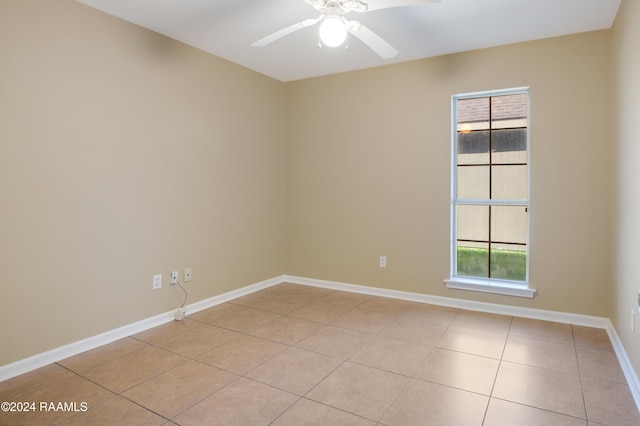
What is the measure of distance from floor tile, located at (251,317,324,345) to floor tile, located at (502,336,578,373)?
4.94ft

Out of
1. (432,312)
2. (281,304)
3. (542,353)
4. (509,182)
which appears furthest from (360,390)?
(509,182)

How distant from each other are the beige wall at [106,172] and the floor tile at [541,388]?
2.71m

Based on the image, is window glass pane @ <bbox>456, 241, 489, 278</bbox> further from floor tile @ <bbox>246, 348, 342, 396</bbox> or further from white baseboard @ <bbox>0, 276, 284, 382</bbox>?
white baseboard @ <bbox>0, 276, 284, 382</bbox>

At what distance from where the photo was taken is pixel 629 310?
92.6 inches

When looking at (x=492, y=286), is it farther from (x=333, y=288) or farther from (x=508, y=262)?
(x=333, y=288)

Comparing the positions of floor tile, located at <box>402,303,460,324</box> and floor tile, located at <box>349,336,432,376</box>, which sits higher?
floor tile, located at <box>402,303,460,324</box>

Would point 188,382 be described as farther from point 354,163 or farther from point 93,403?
point 354,163

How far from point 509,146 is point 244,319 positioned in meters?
3.01

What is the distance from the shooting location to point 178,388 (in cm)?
221

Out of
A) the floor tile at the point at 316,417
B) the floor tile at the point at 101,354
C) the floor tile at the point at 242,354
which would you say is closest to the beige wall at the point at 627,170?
the floor tile at the point at 316,417

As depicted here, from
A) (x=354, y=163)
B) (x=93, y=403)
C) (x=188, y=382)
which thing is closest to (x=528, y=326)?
(x=354, y=163)

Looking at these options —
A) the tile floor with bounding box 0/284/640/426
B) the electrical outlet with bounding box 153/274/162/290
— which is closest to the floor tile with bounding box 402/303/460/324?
the tile floor with bounding box 0/284/640/426

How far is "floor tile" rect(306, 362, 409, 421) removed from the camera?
2.01 m

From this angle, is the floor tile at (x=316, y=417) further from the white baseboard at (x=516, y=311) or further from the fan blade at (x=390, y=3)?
the fan blade at (x=390, y=3)
